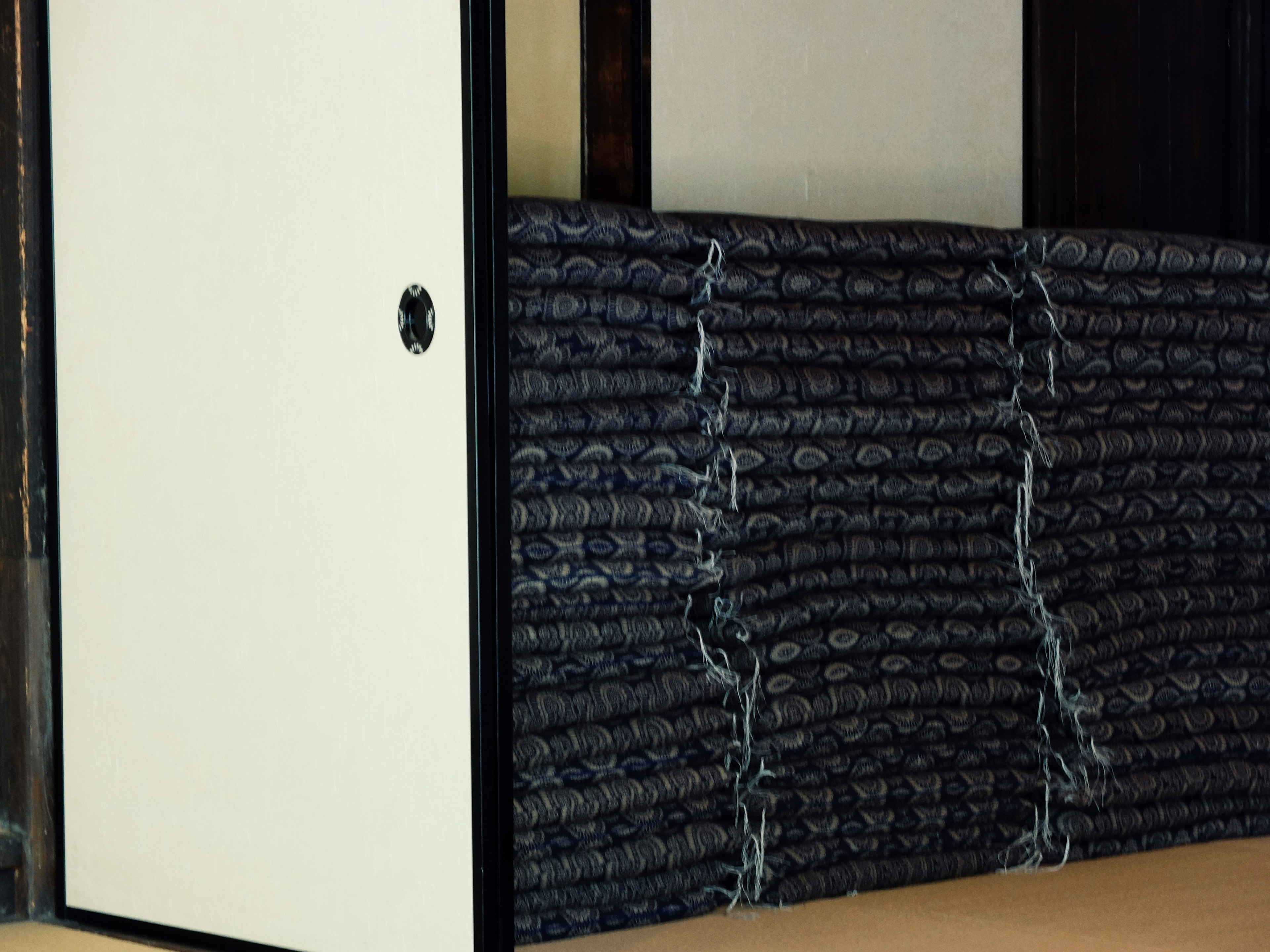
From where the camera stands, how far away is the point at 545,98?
228 cm

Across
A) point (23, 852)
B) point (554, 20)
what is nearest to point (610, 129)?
point (554, 20)

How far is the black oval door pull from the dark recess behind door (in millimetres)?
1548

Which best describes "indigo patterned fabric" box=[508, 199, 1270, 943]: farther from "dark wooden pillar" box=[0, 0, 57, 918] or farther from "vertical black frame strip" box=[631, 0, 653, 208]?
"dark wooden pillar" box=[0, 0, 57, 918]

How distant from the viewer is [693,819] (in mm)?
2125

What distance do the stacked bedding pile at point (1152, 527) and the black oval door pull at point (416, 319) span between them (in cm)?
115

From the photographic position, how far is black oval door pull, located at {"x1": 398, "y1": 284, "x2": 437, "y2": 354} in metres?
1.61

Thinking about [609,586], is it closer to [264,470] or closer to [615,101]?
[264,470]

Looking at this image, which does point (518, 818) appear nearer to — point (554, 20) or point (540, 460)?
point (540, 460)

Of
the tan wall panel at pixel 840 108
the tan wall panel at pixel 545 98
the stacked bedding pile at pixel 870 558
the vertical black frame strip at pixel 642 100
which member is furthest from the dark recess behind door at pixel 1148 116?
the tan wall panel at pixel 545 98

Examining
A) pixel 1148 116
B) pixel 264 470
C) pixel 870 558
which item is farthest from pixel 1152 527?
pixel 264 470

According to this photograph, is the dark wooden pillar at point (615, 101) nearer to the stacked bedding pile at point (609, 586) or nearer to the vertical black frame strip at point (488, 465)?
the stacked bedding pile at point (609, 586)

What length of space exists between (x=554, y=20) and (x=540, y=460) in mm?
730

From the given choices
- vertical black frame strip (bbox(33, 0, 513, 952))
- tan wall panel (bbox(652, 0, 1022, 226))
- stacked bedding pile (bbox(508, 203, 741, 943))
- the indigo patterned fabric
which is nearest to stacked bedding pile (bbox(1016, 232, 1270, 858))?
the indigo patterned fabric

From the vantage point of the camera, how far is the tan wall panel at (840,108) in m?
2.40
